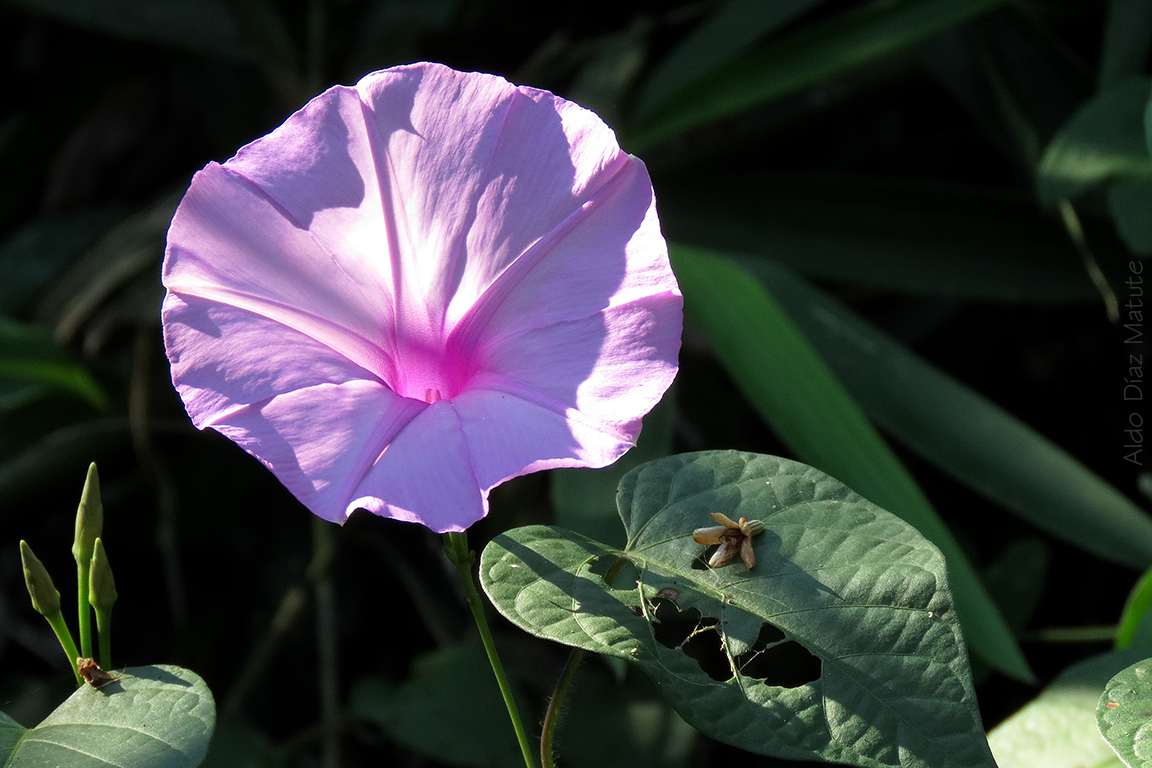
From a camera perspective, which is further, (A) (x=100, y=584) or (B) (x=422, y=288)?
(B) (x=422, y=288)

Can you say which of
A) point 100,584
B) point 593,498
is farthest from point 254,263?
point 593,498

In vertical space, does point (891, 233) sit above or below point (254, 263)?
below

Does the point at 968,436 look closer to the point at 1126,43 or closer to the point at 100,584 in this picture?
the point at 1126,43

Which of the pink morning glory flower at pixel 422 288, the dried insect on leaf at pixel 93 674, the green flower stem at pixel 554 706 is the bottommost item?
the green flower stem at pixel 554 706

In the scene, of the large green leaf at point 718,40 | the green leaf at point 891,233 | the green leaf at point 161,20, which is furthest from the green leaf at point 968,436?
the green leaf at point 161,20

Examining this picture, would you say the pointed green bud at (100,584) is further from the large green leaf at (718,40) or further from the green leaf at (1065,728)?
the large green leaf at (718,40)

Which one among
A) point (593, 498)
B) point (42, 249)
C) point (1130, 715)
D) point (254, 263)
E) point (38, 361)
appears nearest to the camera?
point (1130, 715)

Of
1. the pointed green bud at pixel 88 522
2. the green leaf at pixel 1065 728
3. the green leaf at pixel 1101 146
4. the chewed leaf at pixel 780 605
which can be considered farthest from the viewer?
the green leaf at pixel 1101 146

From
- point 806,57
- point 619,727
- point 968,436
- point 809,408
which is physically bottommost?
point 619,727
